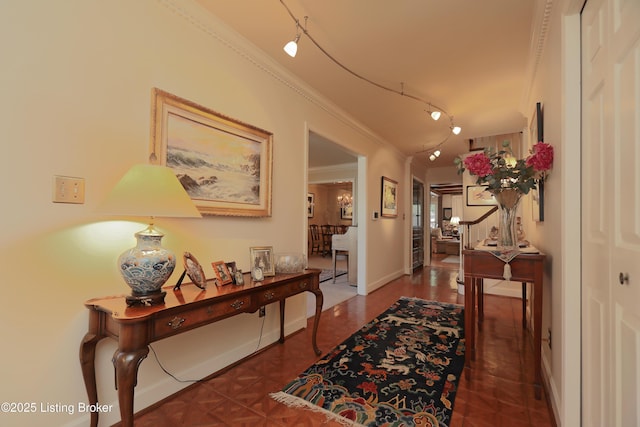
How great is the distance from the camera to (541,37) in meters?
2.00

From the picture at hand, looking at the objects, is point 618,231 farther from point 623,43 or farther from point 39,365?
point 39,365

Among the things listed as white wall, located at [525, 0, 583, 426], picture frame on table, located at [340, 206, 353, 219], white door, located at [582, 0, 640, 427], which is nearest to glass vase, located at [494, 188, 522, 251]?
white wall, located at [525, 0, 583, 426]

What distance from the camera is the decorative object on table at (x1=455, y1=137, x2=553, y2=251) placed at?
195 centimetres

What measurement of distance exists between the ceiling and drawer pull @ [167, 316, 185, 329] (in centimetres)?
198

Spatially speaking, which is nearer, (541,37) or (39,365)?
(39,365)

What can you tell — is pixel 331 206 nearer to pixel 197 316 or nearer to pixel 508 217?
pixel 508 217

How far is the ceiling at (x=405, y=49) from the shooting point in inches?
74.7

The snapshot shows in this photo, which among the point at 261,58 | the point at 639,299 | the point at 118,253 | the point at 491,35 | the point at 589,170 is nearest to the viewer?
the point at 639,299

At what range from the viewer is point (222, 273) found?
1808 mm

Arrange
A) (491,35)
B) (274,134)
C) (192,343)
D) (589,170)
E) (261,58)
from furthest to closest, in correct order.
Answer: (274,134) → (261,58) → (491,35) → (192,343) → (589,170)

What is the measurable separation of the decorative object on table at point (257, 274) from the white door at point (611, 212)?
1.77 m

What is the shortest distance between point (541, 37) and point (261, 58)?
2.14 meters

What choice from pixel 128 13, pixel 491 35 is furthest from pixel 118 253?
pixel 491 35

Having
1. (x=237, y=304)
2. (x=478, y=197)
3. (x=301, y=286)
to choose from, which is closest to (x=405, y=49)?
(x=301, y=286)
